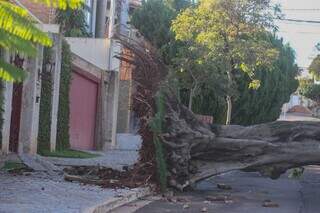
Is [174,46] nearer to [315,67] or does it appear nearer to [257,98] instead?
[257,98]

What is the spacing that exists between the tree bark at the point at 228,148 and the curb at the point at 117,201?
1.02m

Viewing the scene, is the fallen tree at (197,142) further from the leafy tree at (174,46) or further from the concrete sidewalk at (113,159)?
the leafy tree at (174,46)

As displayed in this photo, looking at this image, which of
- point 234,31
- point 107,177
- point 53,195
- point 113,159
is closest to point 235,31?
point 234,31

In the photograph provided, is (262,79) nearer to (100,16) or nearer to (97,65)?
(100,16)

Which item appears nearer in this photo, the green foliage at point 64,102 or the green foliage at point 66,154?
the green foliage at point 66,154

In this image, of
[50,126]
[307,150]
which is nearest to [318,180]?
[307,150]

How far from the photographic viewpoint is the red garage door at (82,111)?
21.6 metres

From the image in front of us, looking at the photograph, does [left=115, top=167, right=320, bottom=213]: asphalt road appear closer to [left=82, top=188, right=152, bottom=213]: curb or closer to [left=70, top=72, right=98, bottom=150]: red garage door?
[left=82, top=188, right=152, bottom=213]: curb

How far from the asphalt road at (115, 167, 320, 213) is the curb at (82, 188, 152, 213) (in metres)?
0.14

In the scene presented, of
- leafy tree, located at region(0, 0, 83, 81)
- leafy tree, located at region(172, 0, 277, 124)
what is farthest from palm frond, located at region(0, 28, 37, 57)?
leafy tree, located at region(172, 0, 277, 124)

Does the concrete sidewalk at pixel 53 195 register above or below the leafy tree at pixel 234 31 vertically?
below

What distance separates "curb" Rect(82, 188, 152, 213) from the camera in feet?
30.8

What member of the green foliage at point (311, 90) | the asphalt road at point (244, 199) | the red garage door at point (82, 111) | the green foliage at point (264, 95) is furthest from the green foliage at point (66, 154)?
the green foliage at point (311, 90)

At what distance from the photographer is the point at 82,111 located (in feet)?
73.7
